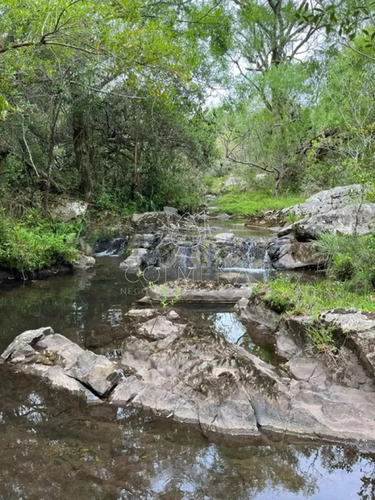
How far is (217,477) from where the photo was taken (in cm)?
328

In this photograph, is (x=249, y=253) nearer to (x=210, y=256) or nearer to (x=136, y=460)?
(x=210, y=256)

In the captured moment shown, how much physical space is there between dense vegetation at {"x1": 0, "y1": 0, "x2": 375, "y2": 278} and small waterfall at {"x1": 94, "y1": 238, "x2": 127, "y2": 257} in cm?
183

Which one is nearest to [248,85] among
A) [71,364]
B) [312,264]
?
[312,264]

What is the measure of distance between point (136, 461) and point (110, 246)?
10.7 m

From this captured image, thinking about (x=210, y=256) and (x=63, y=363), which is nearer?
(x=63, y=363)

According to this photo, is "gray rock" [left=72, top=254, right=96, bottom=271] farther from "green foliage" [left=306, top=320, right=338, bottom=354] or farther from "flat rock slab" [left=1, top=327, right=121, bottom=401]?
"green foliage" [left=306, top=320, right=338, bottom=354]

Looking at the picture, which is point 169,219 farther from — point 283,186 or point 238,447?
point 238,447

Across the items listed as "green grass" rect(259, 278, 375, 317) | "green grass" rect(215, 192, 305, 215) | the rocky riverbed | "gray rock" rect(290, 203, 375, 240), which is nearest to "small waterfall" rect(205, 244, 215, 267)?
"gray rock" rect(290, 203, 375, 240)

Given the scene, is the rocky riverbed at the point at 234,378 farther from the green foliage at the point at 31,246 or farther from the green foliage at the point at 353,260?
the green foliage at the point at 31,246

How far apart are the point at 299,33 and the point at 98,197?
17283 millimetres

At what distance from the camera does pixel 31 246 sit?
9602mm

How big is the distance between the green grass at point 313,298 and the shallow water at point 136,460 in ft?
7.47

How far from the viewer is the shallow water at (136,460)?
3.12m

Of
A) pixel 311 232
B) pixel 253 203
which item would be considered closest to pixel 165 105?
pixel 311 232
